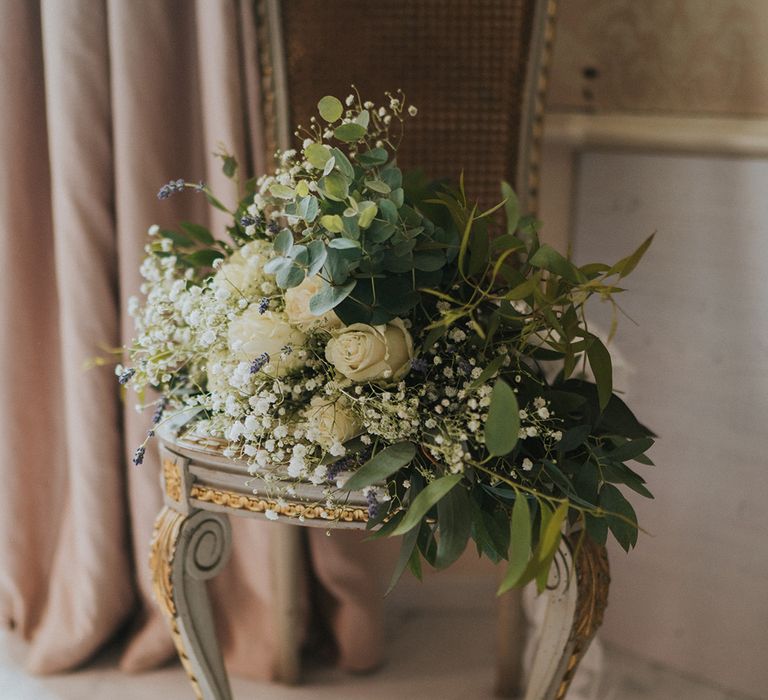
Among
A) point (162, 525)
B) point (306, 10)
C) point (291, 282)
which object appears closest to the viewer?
point (291, 282)

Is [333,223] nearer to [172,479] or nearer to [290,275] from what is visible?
[290,275]

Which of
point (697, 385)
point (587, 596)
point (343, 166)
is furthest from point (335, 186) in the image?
point (697, 385)

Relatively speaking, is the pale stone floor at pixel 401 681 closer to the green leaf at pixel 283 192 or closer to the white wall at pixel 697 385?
the white wall at pixel 697 385

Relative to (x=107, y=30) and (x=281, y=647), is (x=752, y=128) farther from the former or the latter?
(x=281, y=647)

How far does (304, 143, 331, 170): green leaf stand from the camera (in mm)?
836

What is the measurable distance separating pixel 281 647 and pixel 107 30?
1153 mm

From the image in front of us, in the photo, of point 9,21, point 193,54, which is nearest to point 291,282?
point 193,54

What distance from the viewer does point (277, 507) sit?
0.95 m

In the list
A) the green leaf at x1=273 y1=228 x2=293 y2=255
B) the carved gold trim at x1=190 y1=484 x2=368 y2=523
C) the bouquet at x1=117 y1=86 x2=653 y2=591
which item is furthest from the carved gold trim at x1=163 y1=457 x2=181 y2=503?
the green leaf at x1=273 y1=228 x2=293 y2=255

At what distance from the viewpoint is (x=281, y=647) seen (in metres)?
1.60

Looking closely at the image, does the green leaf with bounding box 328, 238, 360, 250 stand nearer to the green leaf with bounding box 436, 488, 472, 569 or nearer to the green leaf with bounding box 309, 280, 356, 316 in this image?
the green leaf with bounding box 309, 280, 356, 316

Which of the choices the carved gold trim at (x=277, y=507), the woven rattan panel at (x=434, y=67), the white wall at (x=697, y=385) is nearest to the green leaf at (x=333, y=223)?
the carved gold trim at (x=277, y=507)

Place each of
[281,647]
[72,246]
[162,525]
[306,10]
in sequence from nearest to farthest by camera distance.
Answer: [162,525] < [306,10] < [72,246] < [281,647]

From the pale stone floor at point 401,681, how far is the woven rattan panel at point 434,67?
0.91 meters
